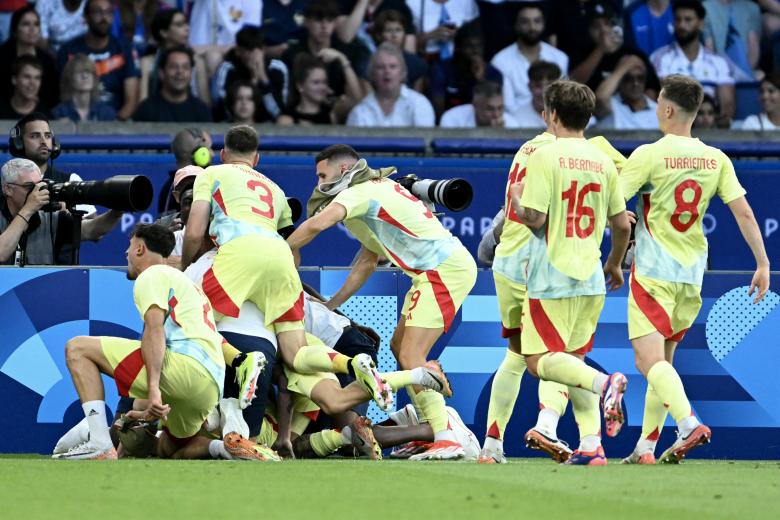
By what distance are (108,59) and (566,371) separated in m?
7.70

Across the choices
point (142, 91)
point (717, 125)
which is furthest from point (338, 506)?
point (717, 125)

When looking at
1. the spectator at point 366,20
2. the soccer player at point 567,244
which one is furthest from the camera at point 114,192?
the spectator at point 366,20

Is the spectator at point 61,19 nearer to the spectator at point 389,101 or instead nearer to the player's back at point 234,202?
the spectator at point 389,101

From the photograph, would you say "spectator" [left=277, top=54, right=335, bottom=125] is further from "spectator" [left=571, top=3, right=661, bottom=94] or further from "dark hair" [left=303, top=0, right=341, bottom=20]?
"spectator" [left=571, top=3, right=661, bottom=94]

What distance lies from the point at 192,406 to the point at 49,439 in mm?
1702

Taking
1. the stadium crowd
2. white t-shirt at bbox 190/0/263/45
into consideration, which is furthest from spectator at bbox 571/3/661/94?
white t-shirt at bbox 190/0/263/45

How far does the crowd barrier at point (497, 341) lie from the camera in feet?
30.7

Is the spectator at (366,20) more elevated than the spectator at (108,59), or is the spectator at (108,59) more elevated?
the spectator at (366,20)

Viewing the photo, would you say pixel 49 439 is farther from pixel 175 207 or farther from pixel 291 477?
pixel 291 477

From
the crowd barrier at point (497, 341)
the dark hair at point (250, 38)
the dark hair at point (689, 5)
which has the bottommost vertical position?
the crowd barrier at point (497, 341)

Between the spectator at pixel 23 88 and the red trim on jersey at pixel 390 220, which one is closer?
the red trim on jersey at pixel 390 220

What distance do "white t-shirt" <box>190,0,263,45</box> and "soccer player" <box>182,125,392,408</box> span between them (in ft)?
18.7

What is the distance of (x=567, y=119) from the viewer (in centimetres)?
754

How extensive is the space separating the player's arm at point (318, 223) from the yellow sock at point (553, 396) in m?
1.47
